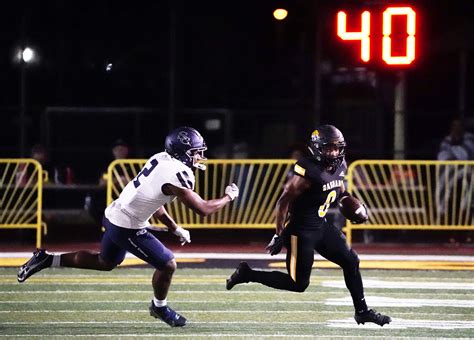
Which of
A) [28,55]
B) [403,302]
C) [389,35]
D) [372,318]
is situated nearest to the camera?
[372,318]

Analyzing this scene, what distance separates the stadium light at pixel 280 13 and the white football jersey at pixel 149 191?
9.38 m

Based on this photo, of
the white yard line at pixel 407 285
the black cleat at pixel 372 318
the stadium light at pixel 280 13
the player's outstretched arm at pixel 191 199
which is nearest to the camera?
the player's outstretched arm at pixel 191 199

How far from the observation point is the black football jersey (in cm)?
1123

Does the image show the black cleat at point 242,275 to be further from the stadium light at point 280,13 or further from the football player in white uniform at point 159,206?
the stadium light at point 280,13

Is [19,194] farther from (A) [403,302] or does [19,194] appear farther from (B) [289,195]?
(B) [289,195]

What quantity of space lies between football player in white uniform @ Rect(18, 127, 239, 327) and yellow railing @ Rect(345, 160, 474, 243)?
7.18 meters

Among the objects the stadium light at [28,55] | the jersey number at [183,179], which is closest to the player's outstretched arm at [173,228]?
the jersey number at [183,179]

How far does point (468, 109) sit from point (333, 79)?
2.09 meters

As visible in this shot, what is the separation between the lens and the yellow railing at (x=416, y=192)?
60.3 feet

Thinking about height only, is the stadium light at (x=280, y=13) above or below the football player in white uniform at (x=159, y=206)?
above

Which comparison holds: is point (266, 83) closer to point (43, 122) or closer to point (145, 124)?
point (145, 124)

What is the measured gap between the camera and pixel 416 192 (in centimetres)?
1866

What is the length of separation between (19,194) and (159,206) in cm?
715

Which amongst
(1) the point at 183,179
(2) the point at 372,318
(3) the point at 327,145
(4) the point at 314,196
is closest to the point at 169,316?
(1) the point at 183,179
